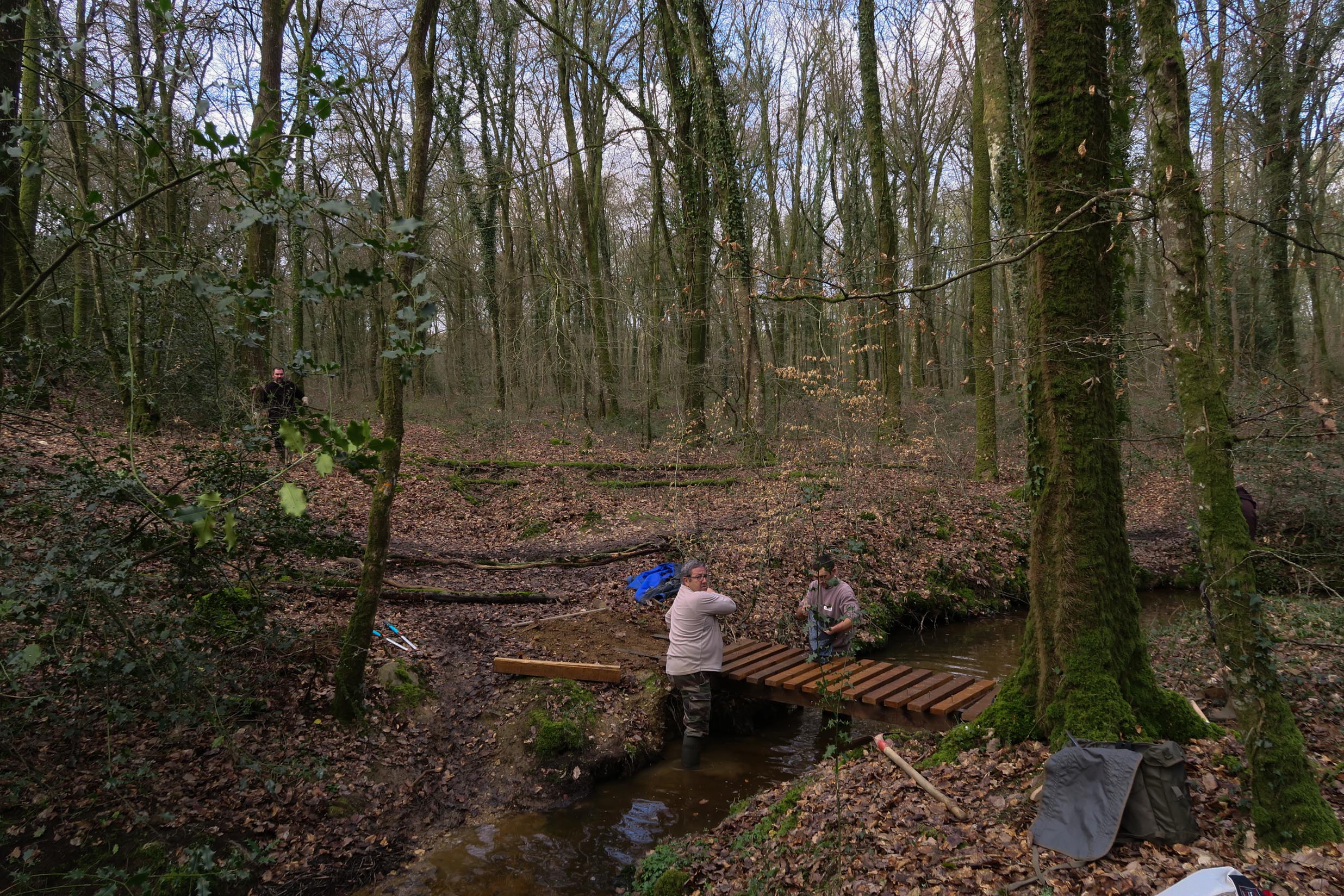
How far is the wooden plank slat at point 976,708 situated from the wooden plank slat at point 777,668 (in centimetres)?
198

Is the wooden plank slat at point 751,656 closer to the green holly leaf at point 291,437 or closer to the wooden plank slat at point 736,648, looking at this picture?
the wooden plank slat at point 736,648

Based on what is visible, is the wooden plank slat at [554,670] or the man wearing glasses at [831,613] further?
the wooden plank slat at [554,670]

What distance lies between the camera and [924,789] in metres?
4.96

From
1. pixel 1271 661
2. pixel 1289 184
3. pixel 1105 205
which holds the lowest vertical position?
pixel 1271 661

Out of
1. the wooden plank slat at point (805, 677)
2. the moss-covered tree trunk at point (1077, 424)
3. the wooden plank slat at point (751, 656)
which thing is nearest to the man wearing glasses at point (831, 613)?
the wooden plank slat at point (805, 677)

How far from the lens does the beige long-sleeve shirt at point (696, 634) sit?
746cm

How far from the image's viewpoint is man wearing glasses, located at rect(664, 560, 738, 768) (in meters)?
7.39

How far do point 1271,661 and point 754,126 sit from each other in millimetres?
28111

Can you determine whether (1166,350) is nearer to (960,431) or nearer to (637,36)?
(960,431)

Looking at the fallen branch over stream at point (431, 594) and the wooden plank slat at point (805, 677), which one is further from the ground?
the fallen branch over stream at point (431, 594)

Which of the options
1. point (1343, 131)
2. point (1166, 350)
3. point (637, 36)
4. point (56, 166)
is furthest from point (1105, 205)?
point (637, 36)

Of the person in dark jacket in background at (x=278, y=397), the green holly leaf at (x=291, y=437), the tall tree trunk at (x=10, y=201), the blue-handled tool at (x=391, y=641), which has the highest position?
the tall tree trunk at (x=10, y=201)

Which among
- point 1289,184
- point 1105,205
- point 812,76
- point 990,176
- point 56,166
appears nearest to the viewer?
point 1105,205

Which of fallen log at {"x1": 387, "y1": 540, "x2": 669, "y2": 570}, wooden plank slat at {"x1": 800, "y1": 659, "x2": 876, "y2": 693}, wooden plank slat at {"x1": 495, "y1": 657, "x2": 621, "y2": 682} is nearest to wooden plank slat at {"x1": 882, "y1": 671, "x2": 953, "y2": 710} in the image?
wooden plank slat at {"x1": 800, "y1": 659, "x2": 876, "y2": 693}
